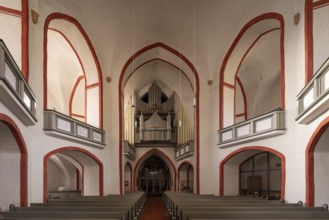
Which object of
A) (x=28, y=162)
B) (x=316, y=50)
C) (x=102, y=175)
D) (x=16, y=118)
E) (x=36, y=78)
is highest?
(x=316, y=50)

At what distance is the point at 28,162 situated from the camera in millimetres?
9500

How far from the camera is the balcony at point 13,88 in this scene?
5809mm

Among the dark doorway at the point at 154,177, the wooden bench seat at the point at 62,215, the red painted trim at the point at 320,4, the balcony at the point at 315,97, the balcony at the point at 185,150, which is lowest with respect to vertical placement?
the dark doorway at the point at 154,177

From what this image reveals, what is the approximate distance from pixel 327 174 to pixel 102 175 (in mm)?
9923

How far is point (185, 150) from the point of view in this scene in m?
21.2

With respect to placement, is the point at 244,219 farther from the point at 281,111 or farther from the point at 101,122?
the point at 101,122

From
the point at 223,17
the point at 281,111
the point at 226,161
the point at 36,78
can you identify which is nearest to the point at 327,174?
the point at 281,111

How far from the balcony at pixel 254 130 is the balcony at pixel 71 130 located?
5563mm

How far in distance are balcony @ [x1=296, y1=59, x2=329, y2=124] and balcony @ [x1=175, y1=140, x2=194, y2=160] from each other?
396 inches

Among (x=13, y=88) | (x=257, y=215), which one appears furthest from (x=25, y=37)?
(x=257, y=215)

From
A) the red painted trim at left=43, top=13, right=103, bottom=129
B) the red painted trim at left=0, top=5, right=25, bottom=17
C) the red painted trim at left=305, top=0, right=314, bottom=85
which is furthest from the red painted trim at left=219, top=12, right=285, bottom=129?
the red painted trim at left=0, top=5, right=25, bottom=17

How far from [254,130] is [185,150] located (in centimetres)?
931

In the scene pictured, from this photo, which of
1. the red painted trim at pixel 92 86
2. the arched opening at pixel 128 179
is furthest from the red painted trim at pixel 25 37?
the arched opening at pixel 128 179

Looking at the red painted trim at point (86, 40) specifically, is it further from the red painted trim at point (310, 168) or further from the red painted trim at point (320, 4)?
the red painted trim at point (320, 4)
